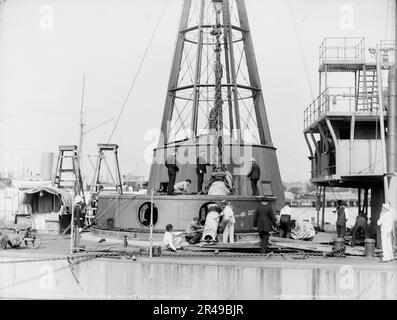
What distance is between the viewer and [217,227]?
1502cm

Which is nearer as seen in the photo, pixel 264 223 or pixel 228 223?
pixel 264 223

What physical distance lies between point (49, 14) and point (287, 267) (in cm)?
881

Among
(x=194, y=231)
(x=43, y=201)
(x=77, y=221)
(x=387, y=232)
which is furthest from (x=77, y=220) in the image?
(x=387, y=232)

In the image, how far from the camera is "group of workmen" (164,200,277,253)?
13633 millimetres

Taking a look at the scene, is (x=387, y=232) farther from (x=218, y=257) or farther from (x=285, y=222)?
(x=285, y=222)

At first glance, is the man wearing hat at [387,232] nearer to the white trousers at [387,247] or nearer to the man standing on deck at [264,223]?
the white trousers at [387,247]

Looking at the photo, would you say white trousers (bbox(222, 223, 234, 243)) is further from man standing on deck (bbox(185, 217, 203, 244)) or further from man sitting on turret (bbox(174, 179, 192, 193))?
man sitting on turret (bbox(174, 179, 192, 193))

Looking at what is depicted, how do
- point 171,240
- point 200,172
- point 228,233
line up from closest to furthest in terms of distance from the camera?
point 171,240 → point 228,233 → point 200,172

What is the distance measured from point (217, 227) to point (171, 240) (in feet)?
5.84

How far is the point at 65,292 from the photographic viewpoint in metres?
12.5

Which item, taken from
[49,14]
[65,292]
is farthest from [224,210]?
[49,14]

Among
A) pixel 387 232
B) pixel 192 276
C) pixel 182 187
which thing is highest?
pixel 182 187

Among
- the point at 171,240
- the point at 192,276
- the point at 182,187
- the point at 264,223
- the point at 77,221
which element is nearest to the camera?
the point at 192,276
